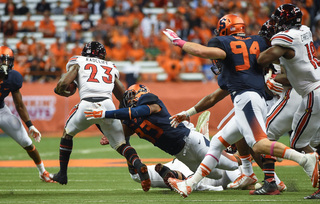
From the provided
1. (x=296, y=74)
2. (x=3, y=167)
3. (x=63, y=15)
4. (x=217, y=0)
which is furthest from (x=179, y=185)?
(x=63, y=15)

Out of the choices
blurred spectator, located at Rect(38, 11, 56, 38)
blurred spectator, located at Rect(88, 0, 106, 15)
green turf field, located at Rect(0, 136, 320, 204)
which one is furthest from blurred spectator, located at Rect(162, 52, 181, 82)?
green turf field, located at Rect(0, 136, 320, 204)

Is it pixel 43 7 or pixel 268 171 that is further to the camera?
pixel 43 7

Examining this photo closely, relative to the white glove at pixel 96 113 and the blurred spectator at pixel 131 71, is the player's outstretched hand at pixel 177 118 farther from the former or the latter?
the blurred spectator at pixel 131 71

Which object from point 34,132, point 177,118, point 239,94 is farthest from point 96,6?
point 239,94

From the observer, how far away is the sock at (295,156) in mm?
5000

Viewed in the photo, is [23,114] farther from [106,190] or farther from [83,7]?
[83,7]

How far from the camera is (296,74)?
5.58 metres

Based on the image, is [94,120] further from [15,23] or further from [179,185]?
[15,23]

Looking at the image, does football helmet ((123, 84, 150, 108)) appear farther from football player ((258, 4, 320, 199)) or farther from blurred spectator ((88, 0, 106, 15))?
blurred spectator ((88, 0, 106, 15))

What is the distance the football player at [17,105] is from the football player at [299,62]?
338 cm

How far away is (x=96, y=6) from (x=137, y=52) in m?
A: 3.62

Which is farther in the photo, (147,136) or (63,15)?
(63,15)

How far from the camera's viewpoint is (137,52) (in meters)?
17.0

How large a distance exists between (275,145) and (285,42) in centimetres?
101
